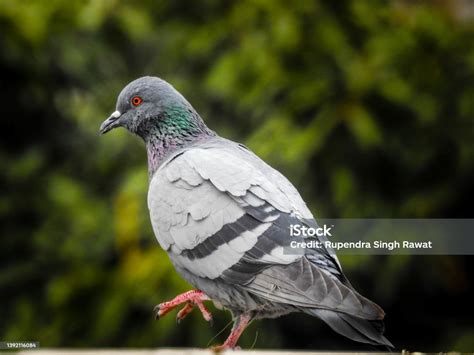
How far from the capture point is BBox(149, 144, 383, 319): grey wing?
2537mm

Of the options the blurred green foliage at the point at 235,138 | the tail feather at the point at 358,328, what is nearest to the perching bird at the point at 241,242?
the tail feather at the point at 358,328

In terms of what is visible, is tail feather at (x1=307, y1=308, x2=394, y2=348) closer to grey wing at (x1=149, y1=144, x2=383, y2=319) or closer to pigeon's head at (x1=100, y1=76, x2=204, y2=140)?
grey wing at (x1=149, y1=144, x2=383, y2=319)

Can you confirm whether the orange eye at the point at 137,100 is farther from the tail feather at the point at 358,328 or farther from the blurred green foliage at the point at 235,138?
the blurred green foliage at the point at 235,138

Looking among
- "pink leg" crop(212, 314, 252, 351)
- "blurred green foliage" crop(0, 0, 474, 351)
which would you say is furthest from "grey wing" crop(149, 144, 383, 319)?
"blurred green foliage" crop(0, 0, 474, 351)

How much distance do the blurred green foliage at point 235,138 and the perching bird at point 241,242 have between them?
1439 millimetres

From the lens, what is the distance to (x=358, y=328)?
7.95 feet

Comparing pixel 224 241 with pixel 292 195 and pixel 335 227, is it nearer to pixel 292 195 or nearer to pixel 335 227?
pixel 292 195

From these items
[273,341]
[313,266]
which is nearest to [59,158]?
[273,341]

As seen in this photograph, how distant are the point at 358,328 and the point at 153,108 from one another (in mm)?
1103

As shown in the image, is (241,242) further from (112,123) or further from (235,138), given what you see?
(235,138)

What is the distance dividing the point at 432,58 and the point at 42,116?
259 cm

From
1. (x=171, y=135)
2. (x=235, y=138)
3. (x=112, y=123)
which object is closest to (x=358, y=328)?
(x=171, y=135)

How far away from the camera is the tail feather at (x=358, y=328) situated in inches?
95.0

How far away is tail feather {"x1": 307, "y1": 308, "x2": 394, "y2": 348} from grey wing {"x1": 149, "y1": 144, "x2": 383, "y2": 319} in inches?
2.5
